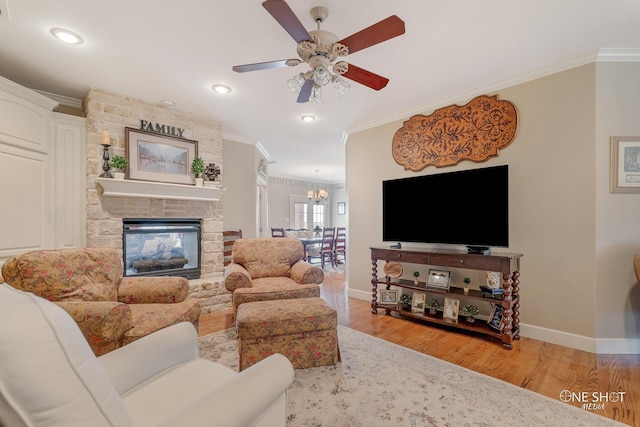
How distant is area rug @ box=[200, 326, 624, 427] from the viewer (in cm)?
155

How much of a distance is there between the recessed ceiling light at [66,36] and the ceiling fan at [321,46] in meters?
1.31

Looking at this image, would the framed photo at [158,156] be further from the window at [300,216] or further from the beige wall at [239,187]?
the window at [300,216]

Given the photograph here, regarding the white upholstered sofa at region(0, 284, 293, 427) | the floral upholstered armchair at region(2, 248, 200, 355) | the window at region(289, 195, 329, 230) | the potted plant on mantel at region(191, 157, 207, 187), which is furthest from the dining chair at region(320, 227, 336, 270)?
the white upholstered sofa at region(0, 284, 293, 427)

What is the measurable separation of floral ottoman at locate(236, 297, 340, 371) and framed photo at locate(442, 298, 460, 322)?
134cm

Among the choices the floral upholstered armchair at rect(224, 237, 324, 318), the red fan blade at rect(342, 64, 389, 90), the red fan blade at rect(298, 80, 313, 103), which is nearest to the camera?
the red fan blade at rect(342, 64, 389, 90)

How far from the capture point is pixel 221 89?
290 centimetres

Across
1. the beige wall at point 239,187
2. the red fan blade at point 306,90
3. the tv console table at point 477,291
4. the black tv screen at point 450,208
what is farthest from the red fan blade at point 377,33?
the beige wall at point 239,187

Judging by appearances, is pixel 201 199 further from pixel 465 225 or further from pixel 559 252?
pixel 559 252

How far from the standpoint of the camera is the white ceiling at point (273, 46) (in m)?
1.81

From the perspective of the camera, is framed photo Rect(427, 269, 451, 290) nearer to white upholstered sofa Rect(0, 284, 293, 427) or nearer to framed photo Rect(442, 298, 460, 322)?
framed photo Rect(442, 298, 460, 322)

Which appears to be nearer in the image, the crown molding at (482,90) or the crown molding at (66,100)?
the crown molding at (482,90)

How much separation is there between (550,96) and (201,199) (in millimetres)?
3946

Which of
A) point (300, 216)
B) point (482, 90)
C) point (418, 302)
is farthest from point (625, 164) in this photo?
point (300, 216)

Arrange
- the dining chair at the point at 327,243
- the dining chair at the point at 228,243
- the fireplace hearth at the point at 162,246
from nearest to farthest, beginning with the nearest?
the fireplace hearth at the point at 162,246, the dining chair at the point at 228,243, the dining chair at the point at 327,243
